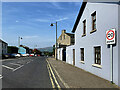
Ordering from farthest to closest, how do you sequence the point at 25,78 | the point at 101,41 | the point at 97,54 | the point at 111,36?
1. the point at 97,54
2. the point at 101,41
3. the point at 25,78
4. the point at 111,36

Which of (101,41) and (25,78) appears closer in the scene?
(25,78)

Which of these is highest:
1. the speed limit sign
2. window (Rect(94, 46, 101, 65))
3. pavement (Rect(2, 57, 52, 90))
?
the speed limit sign

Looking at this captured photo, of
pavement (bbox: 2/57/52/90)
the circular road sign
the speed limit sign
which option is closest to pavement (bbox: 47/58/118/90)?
pavement (bbox: 2/57/52/90)

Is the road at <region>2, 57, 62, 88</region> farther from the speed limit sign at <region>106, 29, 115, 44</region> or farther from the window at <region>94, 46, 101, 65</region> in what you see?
the speed limit sign at <region>106, 29, 115, 44</region>

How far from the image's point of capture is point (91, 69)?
35.7 ft

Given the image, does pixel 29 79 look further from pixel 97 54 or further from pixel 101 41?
pixel 101 41

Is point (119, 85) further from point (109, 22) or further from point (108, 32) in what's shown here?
point (109, 22)

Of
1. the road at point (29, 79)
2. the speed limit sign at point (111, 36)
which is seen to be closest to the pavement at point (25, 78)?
the road at point (29, 79)

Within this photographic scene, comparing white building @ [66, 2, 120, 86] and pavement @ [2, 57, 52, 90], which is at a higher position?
white building @ [66, 2, 120, 86]

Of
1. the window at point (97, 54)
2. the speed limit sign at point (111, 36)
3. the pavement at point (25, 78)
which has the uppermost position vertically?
the speed limit sign at point (111, 36)

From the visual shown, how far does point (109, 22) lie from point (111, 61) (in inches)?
93.4

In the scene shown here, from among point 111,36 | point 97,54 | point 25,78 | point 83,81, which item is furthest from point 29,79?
point 111,36

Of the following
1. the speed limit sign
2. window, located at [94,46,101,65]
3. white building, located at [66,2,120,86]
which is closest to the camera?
white building, located at [66,2,120,86]

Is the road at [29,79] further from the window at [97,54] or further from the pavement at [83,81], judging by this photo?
the window at [97,54]
